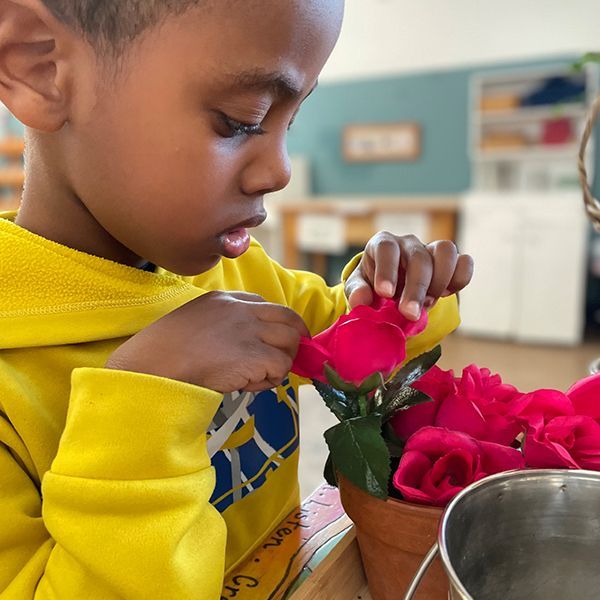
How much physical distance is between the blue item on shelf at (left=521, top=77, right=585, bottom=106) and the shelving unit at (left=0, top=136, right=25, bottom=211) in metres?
3.66

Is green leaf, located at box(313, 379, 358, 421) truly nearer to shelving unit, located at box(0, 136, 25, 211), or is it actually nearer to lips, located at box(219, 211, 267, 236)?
lips, located at box(219, 211, 267, 236)

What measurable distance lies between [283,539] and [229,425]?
11cm

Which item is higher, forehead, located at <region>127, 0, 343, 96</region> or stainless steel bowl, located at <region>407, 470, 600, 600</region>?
forehead, located at <region>127, 0, 343, 96</region>

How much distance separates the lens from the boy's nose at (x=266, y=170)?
0.47m

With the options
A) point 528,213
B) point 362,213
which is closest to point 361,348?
point 528,213

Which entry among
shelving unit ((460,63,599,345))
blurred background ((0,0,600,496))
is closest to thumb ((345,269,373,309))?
blurred background ((0,0,600,496))

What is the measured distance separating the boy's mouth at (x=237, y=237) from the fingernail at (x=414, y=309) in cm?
14

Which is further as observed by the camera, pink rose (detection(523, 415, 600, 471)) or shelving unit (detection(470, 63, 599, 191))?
shelving unit (detection(470, 63, 599, 191))

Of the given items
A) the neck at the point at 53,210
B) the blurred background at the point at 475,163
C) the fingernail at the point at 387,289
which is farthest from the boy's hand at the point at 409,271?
the blurred background at the point at 475,163

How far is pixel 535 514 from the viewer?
37cm

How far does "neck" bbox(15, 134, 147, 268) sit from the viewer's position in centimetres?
51

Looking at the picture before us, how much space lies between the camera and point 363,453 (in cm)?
39

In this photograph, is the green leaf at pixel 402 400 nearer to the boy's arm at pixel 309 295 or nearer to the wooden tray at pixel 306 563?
the wooden tray at pixel 306 563

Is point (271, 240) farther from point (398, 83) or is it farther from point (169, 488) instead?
point (169, 488)
